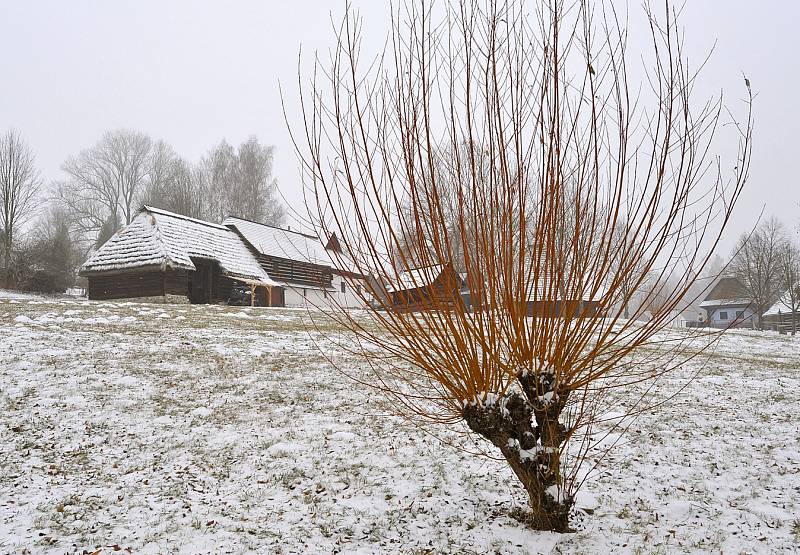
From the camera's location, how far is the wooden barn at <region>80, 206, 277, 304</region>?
58.6ft

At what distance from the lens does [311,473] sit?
417 centimetres

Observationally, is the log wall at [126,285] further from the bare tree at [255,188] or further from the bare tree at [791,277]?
the bare tree at [791,277]

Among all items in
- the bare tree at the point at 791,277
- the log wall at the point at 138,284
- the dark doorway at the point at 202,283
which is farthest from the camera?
the bare tree at the point at 791,277

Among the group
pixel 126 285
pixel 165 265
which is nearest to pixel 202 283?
pixel 126 285

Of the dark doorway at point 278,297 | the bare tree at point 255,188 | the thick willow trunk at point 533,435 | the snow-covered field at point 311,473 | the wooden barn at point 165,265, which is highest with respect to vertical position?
the bare tree at point 255,188

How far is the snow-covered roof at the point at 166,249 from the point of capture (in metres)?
17.7

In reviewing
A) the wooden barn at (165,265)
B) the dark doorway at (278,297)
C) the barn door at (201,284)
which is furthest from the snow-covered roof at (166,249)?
the dark doorway at (278,297)

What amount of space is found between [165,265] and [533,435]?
17.0 meters

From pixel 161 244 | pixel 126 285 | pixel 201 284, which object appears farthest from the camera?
pixel 201 284

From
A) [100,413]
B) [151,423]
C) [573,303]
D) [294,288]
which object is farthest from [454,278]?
[294,288]

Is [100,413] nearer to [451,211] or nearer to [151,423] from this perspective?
[151,423]

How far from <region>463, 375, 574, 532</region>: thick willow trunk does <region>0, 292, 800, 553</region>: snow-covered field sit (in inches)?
8.9

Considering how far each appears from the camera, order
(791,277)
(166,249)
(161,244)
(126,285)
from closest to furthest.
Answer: (166,249) < (161,244) < (126,285) < (791,277)

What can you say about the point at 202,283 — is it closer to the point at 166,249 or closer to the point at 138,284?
the point at 138,284
